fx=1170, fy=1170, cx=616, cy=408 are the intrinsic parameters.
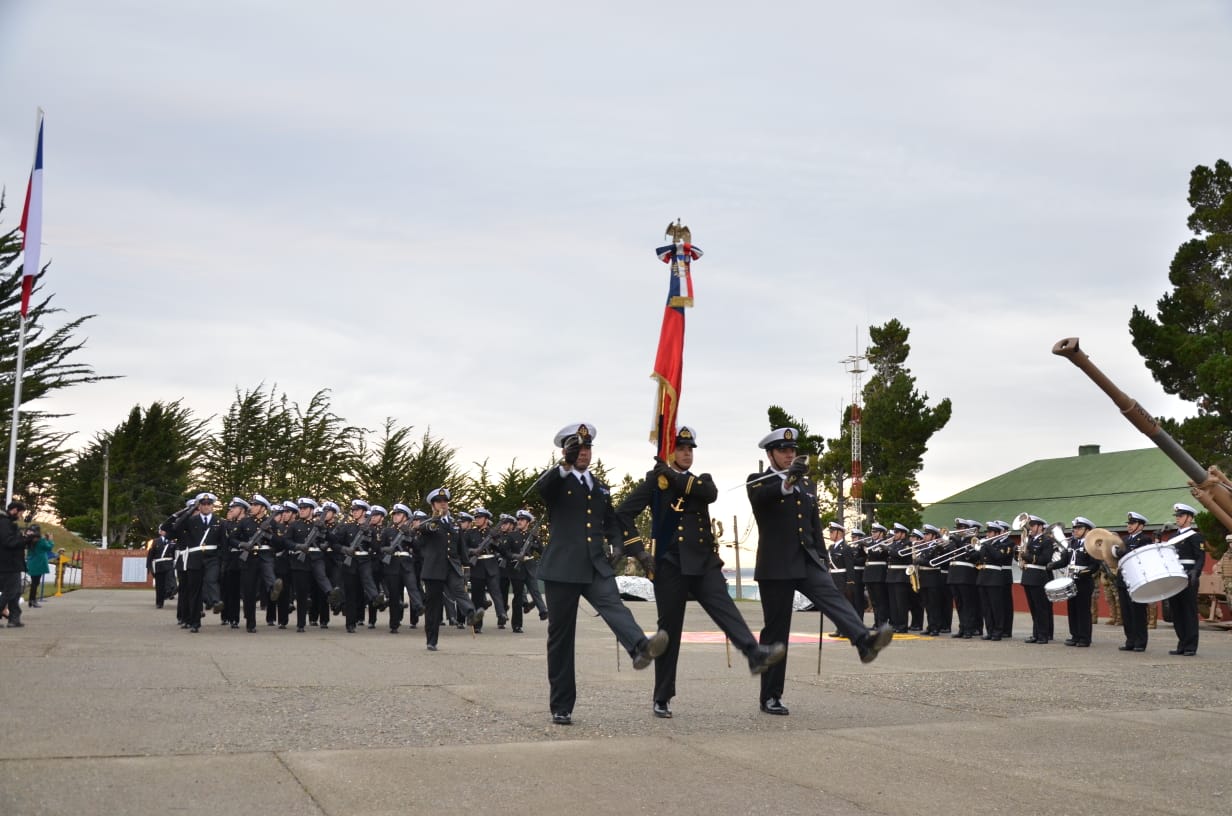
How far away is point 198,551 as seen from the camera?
58.1 ft

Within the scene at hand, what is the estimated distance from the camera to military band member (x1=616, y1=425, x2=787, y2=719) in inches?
343

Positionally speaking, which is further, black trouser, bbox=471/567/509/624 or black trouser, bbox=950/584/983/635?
black trouser, bbox=471/567/509/624

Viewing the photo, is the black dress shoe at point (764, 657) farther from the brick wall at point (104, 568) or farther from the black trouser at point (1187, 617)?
the brick wall at point (104, 568)

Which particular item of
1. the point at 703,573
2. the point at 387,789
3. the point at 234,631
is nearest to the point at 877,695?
the point at 703,573

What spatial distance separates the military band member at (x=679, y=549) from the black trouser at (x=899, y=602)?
12.0m

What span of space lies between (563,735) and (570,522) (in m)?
1.58

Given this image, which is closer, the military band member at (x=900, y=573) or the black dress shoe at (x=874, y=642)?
the black dress shoe at (x=874, y=642)

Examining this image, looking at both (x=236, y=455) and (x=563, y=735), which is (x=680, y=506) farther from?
(x=236, y=455)

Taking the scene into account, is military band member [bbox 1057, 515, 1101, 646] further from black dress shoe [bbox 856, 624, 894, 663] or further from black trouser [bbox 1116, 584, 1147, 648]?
black dress shoe [bbox 856, 624, 894, 663]

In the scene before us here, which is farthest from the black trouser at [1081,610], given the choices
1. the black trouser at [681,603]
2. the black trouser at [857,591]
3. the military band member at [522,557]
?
the black trouser at [681,603]

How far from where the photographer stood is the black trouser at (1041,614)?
60.0 ft

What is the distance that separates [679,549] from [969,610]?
12.1 m

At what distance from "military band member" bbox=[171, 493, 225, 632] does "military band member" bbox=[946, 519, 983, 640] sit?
12.0 metres

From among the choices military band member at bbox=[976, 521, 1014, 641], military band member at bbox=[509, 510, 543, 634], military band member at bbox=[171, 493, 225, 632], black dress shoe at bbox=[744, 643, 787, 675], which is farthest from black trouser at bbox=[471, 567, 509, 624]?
black dress shoe at bbox=[744, 643, 787, 675]
